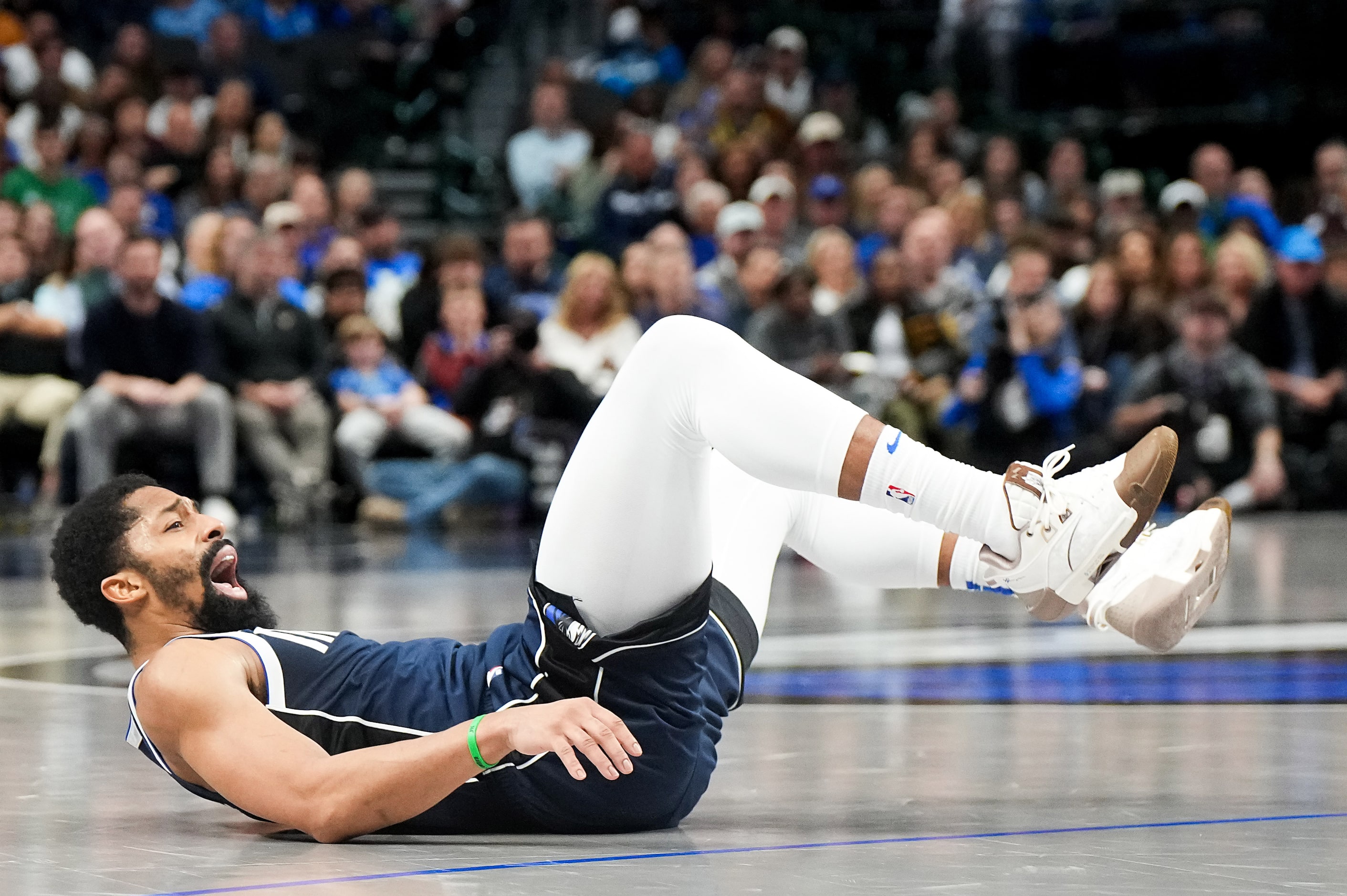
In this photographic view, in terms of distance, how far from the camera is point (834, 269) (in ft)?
35.0

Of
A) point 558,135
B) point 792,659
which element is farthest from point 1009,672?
point 558,135

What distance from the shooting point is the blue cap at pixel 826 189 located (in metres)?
11.5

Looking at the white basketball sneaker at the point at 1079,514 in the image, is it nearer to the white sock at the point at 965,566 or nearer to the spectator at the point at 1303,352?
the white sock at the point at 965,566

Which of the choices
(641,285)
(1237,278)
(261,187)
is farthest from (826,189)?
(261,187)

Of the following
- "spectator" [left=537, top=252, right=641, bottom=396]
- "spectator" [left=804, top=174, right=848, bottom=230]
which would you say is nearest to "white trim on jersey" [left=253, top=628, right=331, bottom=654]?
"spectator" [left=537, top=252, right=641, bottom=396]

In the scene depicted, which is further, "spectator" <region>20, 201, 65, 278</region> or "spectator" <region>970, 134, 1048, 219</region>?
"spectator" <region>970, 134, 1048, 219</region>

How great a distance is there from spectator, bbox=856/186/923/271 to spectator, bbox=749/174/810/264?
378 mm

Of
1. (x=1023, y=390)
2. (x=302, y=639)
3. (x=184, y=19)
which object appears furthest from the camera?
(x=184, y=19)

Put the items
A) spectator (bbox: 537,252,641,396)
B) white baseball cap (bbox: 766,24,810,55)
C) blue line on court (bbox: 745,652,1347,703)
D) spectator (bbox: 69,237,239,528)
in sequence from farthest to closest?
white baseball cap (bbox: 766,24,810,55) → spectator (bbox: 537,252,641,396) → spectator (bbox: 69,237,239,528) → blue line on court (bbox: 745,652,1347,703)

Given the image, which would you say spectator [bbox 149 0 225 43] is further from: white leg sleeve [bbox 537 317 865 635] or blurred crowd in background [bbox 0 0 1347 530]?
white leg sleeve [bbox 537 317 865 635]

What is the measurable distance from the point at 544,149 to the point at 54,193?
309 cm

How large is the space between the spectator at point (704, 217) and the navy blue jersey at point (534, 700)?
8408 millimetres

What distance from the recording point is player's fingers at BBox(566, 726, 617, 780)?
2.63 metres

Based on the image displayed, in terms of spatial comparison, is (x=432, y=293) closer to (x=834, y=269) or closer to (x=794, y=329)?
(x=794, y=329)
